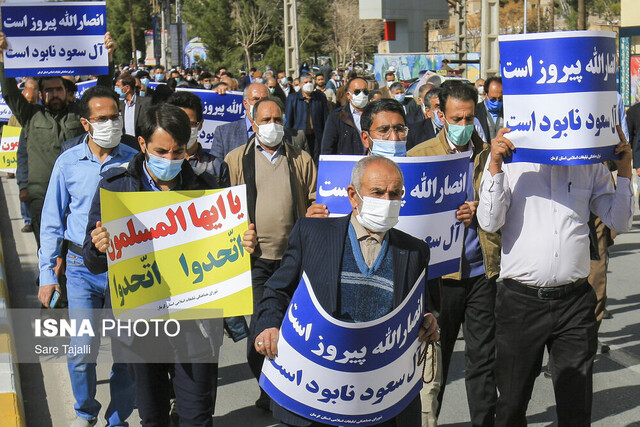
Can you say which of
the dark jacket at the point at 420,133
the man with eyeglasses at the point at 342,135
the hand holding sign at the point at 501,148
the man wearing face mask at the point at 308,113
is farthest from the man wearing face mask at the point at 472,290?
the man wearing face mask at the point at 308,113

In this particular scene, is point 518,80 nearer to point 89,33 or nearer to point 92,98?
point 92,98

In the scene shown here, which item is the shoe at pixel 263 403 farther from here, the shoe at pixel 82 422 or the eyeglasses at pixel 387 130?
the eyeglasses at pixel 387 130

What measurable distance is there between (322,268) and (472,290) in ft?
6.46

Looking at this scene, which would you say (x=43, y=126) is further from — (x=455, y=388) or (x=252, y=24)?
(x=252, y=24)

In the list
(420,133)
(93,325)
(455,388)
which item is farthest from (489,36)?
(93,325)

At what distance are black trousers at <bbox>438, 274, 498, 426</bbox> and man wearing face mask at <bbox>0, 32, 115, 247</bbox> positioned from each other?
3.51 meters

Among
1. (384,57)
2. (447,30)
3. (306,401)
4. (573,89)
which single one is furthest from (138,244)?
(447,30)

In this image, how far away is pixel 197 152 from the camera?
6.11 meters

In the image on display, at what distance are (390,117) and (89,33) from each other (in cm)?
423

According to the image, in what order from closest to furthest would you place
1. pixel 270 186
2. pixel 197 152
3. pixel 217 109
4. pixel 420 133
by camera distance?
1. pixel 270 186
2. pixel 197 152
3. pixel 420 133
4. pixel 217 109

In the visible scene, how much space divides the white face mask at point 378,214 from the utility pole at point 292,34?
24.7 meters

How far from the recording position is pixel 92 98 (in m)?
5.69

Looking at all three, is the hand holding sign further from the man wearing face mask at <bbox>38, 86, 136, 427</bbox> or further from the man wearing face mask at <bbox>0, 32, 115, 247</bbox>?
the man wearing face mask at <bbox>0, 32, 115, 247</bbox>

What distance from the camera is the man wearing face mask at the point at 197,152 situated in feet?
19.3
